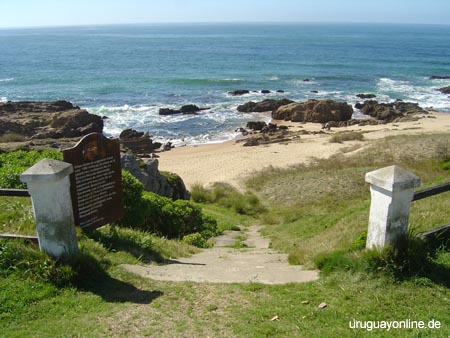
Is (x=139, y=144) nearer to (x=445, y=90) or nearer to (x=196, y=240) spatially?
(x=196, y=240)

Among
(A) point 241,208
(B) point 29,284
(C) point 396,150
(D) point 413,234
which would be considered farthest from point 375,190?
(C) point 396,150

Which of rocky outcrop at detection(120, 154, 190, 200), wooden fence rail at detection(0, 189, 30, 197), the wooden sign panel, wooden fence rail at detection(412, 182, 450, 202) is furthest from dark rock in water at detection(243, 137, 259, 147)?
wooden fence rail at detection(0, 189, 30, 197)

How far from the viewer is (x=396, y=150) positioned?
2158 centimetres

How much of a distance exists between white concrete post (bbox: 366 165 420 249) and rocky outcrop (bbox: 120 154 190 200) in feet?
29.7

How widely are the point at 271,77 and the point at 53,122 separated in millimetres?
37339

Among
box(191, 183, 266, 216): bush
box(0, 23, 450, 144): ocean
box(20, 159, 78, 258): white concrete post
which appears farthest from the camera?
box(0, 23, 450, 144): ocean

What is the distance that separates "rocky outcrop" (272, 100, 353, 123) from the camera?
131ft

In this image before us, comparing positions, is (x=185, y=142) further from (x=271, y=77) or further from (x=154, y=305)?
(x=271, y=77)

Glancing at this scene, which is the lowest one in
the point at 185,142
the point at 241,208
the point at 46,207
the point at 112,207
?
the point at 185,142

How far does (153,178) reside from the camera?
582 inches

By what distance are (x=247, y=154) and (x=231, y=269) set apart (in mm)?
20451

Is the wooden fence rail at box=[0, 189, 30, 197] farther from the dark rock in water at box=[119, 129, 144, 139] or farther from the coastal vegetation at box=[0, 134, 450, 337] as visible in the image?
the dark rock in water at box=[119, 129, 144, 139]

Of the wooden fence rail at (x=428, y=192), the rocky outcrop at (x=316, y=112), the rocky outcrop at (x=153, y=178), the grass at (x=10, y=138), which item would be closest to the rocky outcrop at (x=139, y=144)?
the grass at (x=10, y=138)

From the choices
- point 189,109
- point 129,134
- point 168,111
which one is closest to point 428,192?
point 129,134
